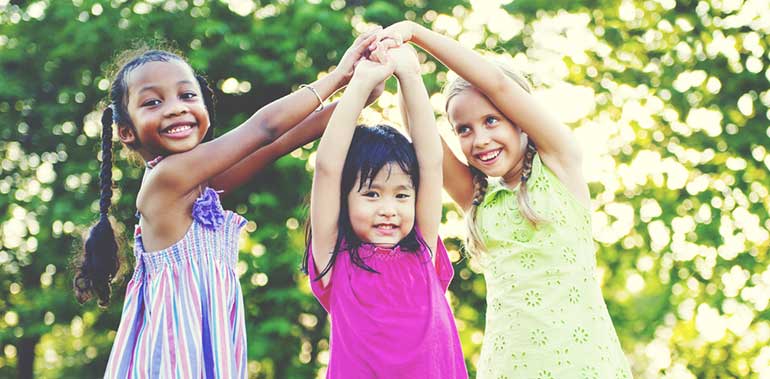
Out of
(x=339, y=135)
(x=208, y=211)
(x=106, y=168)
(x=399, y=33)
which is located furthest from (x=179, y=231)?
(x=399, y=33)

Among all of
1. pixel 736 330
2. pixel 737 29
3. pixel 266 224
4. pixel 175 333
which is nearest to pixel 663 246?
pixel 736 330

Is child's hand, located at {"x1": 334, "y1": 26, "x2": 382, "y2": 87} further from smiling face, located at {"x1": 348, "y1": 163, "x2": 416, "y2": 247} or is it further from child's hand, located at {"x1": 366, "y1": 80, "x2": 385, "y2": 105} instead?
smiling face, located at {"x1": 348, "y1": 163, "x2": 416, "y2": 247}

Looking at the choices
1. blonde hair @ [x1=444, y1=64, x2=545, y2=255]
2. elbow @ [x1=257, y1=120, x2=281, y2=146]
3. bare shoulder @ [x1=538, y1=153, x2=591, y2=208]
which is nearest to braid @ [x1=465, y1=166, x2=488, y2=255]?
blonde hair @ [x1=444, y1=64, x2=545, y2=255]

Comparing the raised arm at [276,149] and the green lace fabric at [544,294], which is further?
the raised arm at [276,149]

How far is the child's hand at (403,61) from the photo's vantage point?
110 inches

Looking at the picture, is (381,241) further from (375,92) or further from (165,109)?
(165,109)

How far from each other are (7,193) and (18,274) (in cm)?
68

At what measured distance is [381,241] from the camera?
8.79 ft

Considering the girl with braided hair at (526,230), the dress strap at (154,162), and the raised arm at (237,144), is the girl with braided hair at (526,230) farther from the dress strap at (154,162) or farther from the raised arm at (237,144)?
the dress strap at (154,162)

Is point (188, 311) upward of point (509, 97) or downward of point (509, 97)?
downward

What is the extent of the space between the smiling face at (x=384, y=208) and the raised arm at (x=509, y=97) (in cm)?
43

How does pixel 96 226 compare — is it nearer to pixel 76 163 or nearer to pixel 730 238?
pixel 76 163

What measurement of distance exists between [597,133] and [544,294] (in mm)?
3388

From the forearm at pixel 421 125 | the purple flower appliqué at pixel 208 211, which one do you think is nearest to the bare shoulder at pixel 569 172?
the forearm at pixel 421 125
